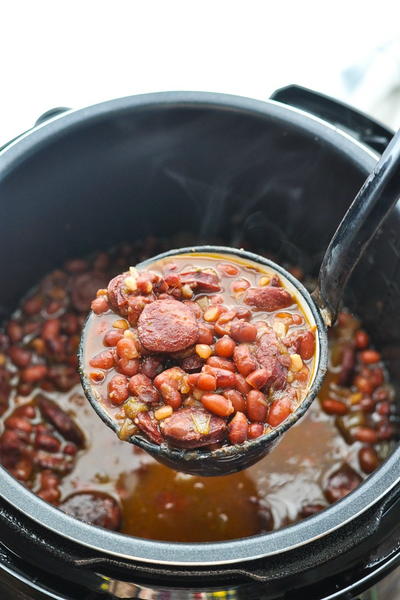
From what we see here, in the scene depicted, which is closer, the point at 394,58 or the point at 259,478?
the point at 259,478

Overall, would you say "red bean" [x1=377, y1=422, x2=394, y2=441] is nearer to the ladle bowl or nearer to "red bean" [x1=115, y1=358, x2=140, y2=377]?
the ladle bowl

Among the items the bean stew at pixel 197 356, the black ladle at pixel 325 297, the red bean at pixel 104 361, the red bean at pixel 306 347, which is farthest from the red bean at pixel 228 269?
the red bean at pixel 104 361

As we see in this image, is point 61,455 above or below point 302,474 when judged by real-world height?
below

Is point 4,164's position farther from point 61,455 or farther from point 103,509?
point 103,509

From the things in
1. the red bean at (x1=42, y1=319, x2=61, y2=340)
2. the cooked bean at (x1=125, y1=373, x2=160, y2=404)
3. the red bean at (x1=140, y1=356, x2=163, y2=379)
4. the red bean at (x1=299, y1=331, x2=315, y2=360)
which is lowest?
the red bean at (x1=42, y1=319, x2=61, y2=340)

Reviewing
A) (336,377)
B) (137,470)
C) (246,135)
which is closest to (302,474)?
(336,377)

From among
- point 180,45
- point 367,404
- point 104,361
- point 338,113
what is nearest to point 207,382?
point 104,361

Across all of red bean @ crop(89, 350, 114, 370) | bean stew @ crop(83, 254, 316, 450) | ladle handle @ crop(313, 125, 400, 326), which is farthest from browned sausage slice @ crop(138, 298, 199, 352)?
ladle handle @ crop(313, 125, 400, 326)

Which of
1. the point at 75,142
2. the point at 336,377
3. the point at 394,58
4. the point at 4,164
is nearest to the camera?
the point at 4,164
